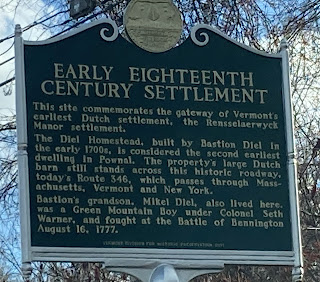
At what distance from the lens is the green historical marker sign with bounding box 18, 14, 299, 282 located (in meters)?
9.72

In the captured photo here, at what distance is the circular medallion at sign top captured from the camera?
408 inches

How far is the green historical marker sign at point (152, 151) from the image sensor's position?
31.9 ft

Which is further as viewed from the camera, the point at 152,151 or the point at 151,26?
→ the point at 151,26

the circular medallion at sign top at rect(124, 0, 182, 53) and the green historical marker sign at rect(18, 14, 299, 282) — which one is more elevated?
the circular medallion at sign top at rect(124, 0, 182, 53)

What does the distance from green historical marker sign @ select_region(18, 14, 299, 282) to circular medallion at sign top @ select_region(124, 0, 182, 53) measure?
9 centimetres

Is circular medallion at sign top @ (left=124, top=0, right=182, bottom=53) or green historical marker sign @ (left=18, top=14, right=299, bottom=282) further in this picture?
circular medallion at sign top @ (left=124, top=0, right=182, bottom=53)

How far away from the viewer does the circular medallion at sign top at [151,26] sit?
34.0ft

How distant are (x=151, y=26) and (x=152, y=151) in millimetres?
1156

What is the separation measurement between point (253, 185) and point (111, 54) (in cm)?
164

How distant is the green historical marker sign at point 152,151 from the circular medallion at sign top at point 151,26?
0.09 m

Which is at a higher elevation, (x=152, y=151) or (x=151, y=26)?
(x=151, y=26)

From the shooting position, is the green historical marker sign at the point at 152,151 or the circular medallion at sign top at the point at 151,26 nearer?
the green historical marker sign at the point at 152,151

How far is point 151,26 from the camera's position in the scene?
10422 mm

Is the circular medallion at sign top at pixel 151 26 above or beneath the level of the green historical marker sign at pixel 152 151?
above
